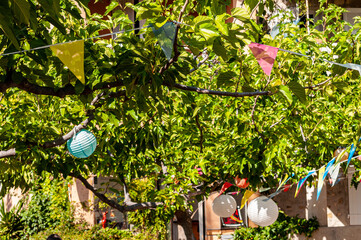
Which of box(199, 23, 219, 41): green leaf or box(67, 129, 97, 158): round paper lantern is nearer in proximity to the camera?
box(199, 23, 219, 41): green leaf

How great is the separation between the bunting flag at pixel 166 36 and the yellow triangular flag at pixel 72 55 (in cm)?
56

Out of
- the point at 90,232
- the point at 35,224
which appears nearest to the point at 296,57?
the point at 90,232

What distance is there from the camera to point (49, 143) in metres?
5.19

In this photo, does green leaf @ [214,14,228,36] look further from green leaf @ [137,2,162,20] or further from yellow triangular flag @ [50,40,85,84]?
yellow triangular flag @ [50,40,85,84]

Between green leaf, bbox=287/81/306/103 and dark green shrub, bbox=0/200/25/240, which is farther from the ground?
green leaf, bbox=287/81/306/103

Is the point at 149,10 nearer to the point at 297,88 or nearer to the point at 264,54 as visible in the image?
the point at 264,54

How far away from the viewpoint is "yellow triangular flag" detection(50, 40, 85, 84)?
353cm

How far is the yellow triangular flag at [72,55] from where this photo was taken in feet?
11.6

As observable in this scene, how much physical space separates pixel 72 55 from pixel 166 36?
0.67 meters

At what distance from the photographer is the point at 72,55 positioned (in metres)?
3.57

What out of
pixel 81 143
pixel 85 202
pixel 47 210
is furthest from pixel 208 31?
pixel 47 210

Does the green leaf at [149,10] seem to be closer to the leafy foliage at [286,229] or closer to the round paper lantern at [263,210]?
the round paper lantern at [263,210]

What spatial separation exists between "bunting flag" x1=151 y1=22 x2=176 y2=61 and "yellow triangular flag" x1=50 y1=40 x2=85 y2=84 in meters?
0.56

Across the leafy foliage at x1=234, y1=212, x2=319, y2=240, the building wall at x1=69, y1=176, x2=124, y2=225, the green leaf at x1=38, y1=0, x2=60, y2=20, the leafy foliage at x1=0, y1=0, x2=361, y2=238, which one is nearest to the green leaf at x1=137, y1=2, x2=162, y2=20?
the leafy foliage at x1=0, y1=0, x2=361, y2=238
